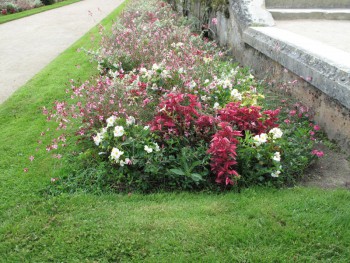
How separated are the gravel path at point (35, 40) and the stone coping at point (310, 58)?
3.70 m

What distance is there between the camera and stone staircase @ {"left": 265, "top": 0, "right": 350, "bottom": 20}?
637cm

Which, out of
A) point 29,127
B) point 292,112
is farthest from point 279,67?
point 29,127

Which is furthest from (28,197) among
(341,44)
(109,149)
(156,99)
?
(341,44)

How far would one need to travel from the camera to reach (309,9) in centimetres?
674

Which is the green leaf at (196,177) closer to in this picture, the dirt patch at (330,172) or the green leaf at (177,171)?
the green leaf at (177,171)

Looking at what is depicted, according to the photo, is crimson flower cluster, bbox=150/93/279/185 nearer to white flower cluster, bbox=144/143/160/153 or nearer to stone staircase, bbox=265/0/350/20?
white flower cluster, bbox=144/143/160/153

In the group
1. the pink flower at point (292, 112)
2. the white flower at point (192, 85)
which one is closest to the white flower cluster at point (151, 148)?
the white flower at point (192, 85)

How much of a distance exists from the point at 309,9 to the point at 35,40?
20.8 ft

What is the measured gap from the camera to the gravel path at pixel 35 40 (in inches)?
254

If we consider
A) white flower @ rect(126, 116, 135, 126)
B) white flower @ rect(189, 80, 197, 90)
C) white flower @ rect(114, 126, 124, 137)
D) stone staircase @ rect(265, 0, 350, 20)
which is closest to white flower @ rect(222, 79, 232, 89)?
white flower @ rect(189, 80, 197, 90)

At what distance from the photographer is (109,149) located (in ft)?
11.4

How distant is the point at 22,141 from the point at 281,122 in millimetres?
2837

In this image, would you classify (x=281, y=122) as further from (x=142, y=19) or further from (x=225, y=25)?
(x=142, y=19)

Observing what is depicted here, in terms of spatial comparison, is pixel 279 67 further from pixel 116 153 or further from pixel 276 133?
pixel 116 153
